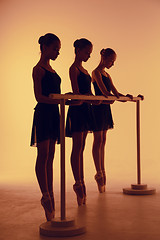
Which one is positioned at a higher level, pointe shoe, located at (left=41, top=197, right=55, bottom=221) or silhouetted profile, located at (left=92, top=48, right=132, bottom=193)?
silhouetted profile, located at (left=92, top=48, right=132, bottom=193)

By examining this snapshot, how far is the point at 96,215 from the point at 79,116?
0.82 m

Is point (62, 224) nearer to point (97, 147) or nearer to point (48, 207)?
point (48, 207)

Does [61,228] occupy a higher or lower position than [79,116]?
Answer: lower

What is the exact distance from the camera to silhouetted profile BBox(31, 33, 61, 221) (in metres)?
3.37

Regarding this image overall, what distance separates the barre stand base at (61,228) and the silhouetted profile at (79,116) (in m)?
0.91

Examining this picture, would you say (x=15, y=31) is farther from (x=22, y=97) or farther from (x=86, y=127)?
(x=86, y=127)

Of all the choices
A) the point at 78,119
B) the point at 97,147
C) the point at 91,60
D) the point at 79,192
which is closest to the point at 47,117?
the point at 78,119

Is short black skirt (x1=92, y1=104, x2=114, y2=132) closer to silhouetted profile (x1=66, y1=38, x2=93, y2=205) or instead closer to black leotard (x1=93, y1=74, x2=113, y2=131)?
black leotard (x1=93, y1=74, x2=113, y2=131)

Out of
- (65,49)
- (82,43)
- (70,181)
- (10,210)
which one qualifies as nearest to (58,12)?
(65,49)

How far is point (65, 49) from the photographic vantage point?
688 cm

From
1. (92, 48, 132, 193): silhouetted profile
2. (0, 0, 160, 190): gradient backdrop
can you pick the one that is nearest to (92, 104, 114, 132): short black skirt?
(92, 48, 132, 193): silhouetted profile

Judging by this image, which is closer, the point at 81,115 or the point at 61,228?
the point at 61,228

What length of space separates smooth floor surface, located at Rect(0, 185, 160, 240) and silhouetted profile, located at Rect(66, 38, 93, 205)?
310mm

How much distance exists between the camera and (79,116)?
397cm
